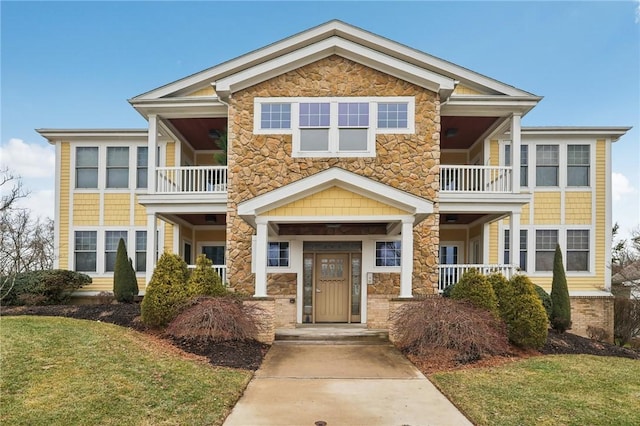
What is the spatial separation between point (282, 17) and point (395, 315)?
40.2 ft

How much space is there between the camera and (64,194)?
54.2 ft

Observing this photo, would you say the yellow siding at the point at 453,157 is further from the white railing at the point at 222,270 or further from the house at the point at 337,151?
the white railing at the point at 222,270

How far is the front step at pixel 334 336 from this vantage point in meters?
10.7

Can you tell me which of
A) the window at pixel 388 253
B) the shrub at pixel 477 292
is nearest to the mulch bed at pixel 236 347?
the shrub at pixel 477 292

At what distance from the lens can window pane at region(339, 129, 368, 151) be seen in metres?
12.5

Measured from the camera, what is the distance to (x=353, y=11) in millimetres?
15625

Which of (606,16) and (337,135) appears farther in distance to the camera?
(606,16)

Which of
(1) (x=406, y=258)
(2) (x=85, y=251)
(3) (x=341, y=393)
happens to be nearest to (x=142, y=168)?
(2) (x=85, y=251)

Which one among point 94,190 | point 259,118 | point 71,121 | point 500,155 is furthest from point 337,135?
point 71,121

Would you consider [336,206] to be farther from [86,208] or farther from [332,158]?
[86,208]

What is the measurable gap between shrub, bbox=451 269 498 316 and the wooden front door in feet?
10.8

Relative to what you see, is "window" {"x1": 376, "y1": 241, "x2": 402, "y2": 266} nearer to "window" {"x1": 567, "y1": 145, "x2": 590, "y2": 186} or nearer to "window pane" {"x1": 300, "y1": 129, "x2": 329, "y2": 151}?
"window pane" {"x1": 300, "y1": 129, "x2": 329, "y2": 151}

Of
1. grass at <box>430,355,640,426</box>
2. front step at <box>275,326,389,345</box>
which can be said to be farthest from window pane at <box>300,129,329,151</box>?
grass at <box>430,355,640,426</box>

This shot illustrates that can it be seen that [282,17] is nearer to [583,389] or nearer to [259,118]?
[259,118]
